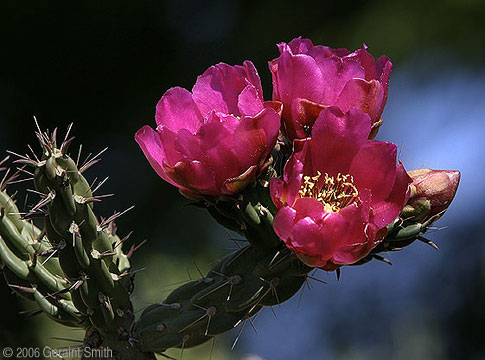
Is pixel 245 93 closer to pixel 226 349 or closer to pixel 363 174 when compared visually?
pixel 363 174

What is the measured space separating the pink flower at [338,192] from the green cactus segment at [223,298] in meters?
0.10

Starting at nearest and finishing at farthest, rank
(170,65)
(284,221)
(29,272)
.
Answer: (284,221) < (29,272) < (170,65)

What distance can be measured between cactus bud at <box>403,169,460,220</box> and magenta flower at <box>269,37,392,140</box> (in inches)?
3.8

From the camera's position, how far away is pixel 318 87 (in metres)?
0.85

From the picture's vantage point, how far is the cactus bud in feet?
2.82

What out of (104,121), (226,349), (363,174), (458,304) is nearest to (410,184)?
(363,174)

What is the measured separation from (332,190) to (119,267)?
0.36 m

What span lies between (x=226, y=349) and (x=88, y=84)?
5.58 ft

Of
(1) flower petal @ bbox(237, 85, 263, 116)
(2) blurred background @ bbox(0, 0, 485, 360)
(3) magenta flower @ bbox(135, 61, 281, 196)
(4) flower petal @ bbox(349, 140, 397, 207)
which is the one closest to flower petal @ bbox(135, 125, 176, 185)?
(3) magenta flower @ bbox(135, 61, 281, 196)

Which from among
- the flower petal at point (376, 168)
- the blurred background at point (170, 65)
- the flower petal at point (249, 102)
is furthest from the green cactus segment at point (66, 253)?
the blurred background at point (170, 65)

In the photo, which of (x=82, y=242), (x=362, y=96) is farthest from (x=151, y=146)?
(x=362, y=96)

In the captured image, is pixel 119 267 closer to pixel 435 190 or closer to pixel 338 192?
pixel 338 192

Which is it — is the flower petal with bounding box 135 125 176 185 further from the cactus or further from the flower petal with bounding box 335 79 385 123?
the flower petal with bounding box 335 79 385 123

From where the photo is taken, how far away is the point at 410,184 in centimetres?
87
